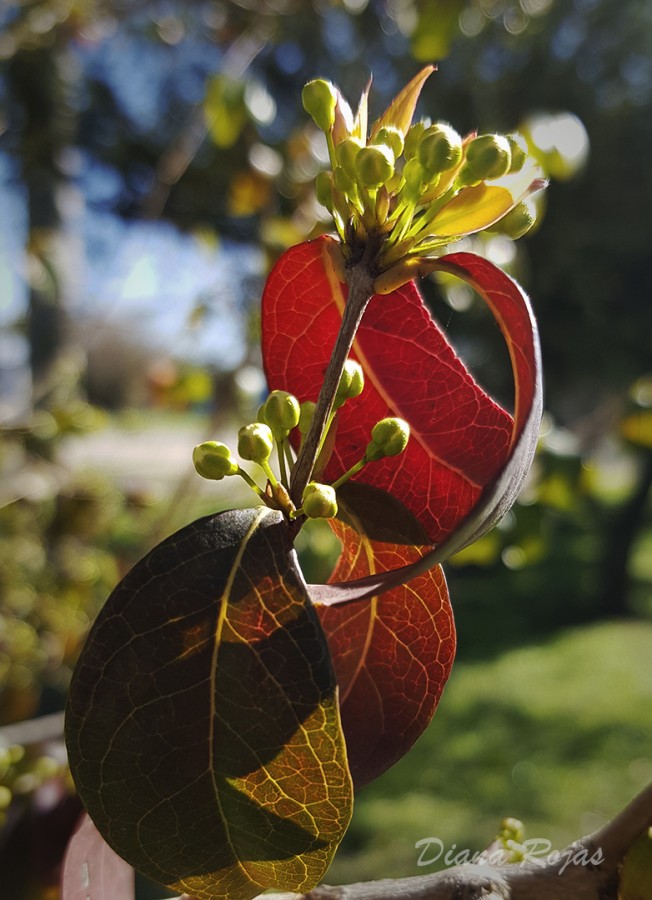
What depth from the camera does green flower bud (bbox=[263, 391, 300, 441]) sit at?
0.29 meters

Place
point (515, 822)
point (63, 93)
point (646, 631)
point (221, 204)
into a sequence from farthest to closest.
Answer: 1. point (221, 204)
2. point (646, 631)
3. point (63, 93)
4. point (515, 822)

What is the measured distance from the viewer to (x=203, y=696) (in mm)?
248

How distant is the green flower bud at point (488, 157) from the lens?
26 cm

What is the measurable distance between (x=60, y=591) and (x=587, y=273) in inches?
232

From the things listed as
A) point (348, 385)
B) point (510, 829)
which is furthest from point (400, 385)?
point (510, 829)

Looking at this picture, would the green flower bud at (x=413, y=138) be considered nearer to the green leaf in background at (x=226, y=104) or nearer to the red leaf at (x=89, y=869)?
the red leaf at (x=89, y=869)

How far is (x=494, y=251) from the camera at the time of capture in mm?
974

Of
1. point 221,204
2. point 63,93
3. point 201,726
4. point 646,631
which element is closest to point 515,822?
point 201,726

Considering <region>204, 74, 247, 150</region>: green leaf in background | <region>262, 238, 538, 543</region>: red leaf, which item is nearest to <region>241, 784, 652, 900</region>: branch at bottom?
<region>262, 238, 538, 543</region>: red leaf

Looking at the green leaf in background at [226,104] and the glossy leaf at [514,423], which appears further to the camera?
the green leaf in background at [226,104]

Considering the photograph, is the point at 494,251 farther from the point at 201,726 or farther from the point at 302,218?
the point at 201,726

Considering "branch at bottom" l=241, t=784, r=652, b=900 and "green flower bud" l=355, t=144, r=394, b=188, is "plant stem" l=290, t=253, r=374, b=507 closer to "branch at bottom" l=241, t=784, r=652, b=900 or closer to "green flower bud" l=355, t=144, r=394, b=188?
"green flower bud" l=355, t=144, r=394, b=188

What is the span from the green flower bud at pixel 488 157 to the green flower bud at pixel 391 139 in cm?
3

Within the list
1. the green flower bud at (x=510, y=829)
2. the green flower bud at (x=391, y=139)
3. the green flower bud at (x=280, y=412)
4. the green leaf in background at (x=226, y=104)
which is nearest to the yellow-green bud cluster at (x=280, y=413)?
the green flower bud at (x=280, y=412)
